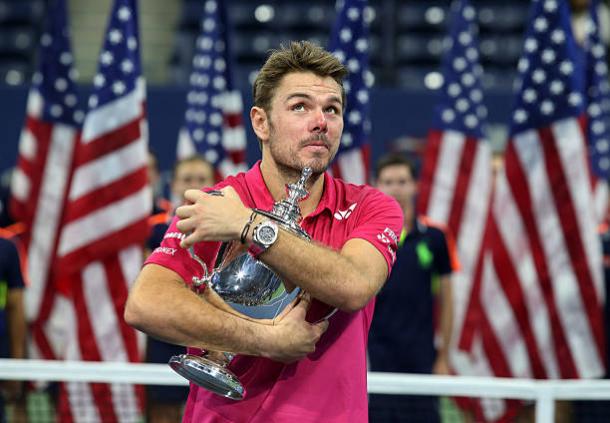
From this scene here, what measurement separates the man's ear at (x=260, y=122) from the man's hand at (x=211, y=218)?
0.39 meters

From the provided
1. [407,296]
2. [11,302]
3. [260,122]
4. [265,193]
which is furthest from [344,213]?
[11,302]

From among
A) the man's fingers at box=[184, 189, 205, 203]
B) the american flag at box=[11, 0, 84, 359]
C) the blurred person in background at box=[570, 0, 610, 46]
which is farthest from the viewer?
the blurred person in background at box=[570, 0, 610, 46]

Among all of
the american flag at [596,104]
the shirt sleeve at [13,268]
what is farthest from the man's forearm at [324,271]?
the american flag at [596,104]

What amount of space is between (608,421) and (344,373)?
9.98ft

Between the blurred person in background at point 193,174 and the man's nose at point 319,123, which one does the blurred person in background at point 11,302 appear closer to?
the blurred person in background at point 193,174

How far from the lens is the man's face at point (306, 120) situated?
2795 millimetres

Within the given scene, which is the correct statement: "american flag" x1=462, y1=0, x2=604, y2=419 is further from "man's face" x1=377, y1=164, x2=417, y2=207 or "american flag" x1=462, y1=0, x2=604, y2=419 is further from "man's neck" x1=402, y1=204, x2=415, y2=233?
"man's face" x1=377, y1=164, x2=417, y2=207

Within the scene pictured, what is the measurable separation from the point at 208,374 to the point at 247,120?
1169cm

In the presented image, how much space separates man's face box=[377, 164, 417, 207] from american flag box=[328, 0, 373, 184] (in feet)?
1.94

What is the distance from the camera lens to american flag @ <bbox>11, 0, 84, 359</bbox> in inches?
350

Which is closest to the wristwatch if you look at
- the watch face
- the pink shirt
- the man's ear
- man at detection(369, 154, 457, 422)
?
the watch face

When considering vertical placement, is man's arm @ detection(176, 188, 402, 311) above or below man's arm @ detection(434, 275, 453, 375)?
above

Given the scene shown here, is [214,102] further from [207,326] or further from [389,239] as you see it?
[207,326]

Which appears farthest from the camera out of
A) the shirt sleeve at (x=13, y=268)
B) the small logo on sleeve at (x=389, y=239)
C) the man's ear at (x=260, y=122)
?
the shirt sleeve at (x=13, y=268)
